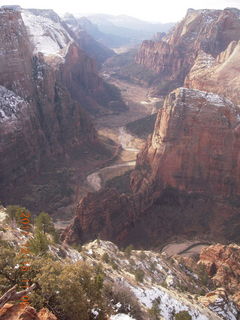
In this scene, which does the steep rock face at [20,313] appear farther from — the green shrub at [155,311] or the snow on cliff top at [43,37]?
the snow on cliff top at [43,37]

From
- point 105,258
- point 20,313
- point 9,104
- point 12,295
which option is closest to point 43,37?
point 9,104

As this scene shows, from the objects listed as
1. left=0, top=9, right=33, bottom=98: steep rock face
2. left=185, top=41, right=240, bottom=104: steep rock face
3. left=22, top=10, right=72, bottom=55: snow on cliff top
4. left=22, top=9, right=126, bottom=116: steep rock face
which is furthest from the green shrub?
left=22, top=10, right=72, bottom=55: snow on cliff top

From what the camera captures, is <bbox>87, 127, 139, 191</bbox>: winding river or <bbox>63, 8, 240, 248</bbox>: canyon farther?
<bbox>87, 127, 139, 191</bbox>: winding river

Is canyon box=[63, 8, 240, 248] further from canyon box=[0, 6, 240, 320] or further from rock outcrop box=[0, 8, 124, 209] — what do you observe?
rock outcrop box=[0, 8, 124, 209]

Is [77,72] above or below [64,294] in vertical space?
below

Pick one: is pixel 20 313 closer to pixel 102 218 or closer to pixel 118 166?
pixel 102 218

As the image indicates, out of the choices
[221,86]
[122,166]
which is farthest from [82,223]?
[221,86]

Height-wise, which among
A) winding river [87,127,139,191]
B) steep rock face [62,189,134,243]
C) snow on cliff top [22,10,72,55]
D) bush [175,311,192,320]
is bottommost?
winding river [87,127,139,191]
